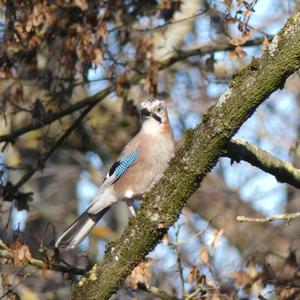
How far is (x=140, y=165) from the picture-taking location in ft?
27.9

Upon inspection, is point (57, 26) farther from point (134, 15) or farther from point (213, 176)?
point (213, 176)

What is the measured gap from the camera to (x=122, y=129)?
13758 mm

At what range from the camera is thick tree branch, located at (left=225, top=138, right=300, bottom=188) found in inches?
228

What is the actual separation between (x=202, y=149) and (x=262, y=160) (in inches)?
37.2

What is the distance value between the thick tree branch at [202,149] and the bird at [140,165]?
2.45 m

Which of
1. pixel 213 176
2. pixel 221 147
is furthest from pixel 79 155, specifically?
pixel 221 147

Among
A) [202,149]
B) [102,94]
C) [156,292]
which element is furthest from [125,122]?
[202,149]

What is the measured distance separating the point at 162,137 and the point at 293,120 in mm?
7090

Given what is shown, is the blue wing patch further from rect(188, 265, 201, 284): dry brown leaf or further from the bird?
rect(188, 265, 201, 284): dry brown leaf

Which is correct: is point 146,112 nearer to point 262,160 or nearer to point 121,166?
point 121,166

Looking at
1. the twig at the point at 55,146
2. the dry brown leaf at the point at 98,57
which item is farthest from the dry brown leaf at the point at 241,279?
the twig at the point at 55,146

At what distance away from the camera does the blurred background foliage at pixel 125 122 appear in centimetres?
754

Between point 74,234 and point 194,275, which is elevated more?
point 74,234

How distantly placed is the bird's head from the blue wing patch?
1.24ft
